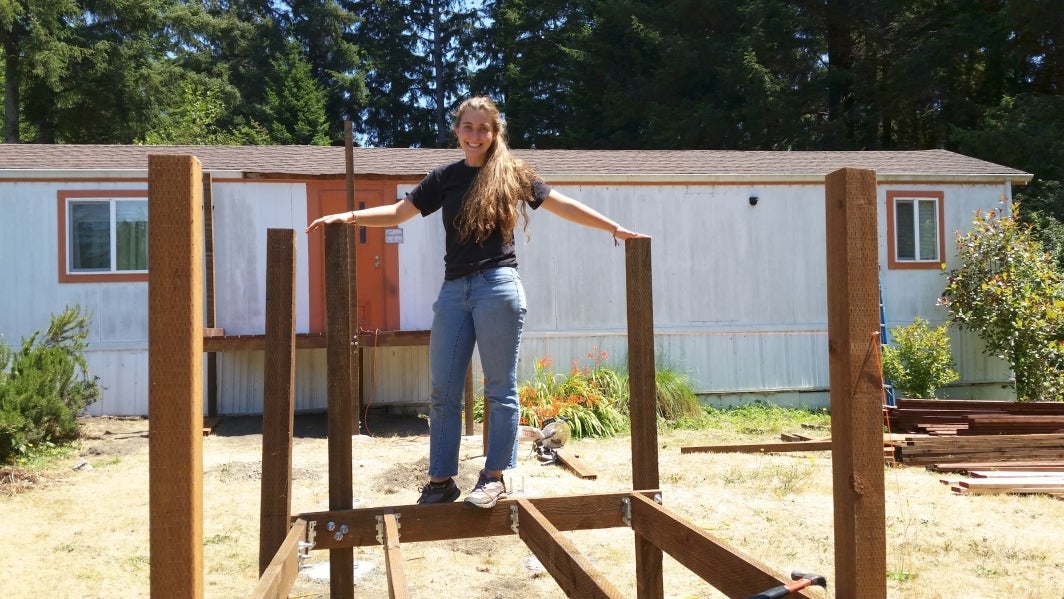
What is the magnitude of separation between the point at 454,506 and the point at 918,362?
11.0 m

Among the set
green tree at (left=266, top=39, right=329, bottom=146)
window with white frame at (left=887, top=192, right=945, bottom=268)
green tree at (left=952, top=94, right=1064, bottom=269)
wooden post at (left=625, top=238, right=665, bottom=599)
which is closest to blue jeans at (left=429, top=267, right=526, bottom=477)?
wooden post at (left=625, top=238, right=665, bottom=599)

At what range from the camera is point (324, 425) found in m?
11.5

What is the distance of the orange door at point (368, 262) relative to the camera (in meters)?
12.0

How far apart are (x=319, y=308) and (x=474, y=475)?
4.73 metres

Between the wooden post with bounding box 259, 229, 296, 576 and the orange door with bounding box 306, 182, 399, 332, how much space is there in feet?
28.5

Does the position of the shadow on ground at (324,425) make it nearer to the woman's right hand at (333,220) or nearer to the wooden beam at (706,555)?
the woman's right hand at (333,220)

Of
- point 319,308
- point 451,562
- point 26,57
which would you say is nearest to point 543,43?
point 26,57

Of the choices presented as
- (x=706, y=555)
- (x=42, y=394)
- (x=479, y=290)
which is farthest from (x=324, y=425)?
(x=706, y=555)

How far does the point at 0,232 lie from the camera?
11461 mm

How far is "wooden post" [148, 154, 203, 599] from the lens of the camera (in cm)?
216

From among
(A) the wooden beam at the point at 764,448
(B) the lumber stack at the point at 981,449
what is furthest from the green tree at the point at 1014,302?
(A) the wooden beam at the point at 764,448

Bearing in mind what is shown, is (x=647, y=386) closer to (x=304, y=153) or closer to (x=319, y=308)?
(x=319, y=308)

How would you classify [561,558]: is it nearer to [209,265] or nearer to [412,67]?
[209,265]

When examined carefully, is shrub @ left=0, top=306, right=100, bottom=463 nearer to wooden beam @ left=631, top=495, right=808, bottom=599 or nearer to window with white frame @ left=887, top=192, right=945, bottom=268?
wooden beam @ left=631, top=495, right=808, bottom=599
